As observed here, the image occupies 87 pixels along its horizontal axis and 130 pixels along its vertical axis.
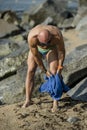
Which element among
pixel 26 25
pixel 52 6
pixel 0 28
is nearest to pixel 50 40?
pixel 0 28

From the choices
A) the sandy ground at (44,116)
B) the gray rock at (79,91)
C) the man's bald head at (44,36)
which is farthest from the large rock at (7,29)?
the man's bald head at (44,36)

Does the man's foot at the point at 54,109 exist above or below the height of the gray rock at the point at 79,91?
above

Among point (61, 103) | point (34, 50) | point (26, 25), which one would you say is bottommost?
point (26, 25)

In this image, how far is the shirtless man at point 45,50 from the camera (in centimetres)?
791

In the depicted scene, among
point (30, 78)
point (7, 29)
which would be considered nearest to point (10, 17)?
point (7, 29)

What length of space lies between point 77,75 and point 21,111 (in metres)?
1.56

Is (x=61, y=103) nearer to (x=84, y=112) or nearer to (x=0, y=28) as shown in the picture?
(x=84, y=112)

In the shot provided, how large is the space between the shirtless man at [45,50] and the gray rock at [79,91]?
675 millimetres

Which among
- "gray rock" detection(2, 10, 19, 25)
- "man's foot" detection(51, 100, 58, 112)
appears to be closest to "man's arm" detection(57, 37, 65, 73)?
"man's foot" detection(51, 100, 58, 112)

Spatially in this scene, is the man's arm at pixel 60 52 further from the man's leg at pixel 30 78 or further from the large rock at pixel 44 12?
the large rock at pixel 44 12

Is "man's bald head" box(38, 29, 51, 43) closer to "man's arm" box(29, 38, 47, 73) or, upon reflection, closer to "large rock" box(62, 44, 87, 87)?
"man's arm" box(29, 38, 47, 73)

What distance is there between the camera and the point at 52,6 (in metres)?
22.9

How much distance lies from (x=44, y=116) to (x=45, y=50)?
1214mm

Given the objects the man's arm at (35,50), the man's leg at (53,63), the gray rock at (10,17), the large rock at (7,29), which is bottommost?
the gray rock at (10,17)
